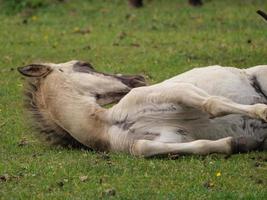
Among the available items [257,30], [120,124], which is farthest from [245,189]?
[257,30]

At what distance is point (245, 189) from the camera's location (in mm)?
6246

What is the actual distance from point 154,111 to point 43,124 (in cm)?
109

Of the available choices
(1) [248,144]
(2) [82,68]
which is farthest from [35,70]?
Answer: (1) [248,144]

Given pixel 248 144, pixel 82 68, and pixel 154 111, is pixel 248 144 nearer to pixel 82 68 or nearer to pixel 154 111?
pixel 154 111

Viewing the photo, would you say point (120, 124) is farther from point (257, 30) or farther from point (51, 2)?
point (51, 2)

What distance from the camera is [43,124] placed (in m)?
7.91

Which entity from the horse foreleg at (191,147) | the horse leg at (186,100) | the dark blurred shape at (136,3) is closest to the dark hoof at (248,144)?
the horse foreleg at (191,147)

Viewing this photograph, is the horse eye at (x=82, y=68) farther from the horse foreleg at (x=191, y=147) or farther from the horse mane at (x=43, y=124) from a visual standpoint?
the horse foreleg at (x=191, y=147)

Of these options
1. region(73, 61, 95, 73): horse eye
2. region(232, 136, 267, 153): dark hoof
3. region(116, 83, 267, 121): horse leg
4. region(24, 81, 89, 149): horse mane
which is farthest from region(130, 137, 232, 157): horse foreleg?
region(73, 61, 95, 73): horse eye

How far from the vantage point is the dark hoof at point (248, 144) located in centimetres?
735

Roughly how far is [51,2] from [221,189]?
15.0 metres

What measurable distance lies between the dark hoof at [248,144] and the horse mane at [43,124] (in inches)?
55.7

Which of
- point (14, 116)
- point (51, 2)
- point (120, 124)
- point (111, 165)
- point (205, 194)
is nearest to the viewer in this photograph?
point (205, 194)

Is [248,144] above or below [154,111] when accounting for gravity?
below
